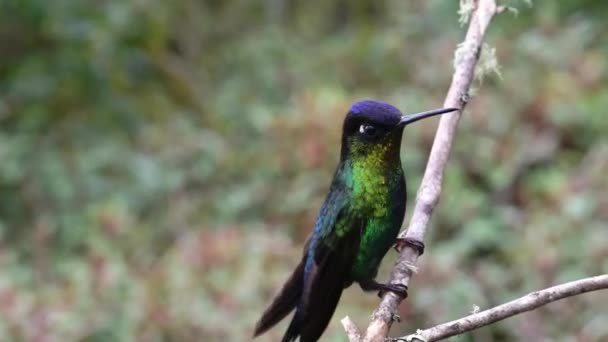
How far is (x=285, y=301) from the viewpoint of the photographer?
8.21 feet

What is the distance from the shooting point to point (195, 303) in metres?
4.82

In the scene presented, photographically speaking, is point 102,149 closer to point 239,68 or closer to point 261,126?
point 261,126

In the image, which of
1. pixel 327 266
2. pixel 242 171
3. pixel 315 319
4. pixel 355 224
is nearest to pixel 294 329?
pixel 315 319

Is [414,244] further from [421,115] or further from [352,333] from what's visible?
[352,333]

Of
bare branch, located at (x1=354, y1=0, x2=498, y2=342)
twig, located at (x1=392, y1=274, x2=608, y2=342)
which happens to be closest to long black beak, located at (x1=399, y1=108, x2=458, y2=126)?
bare branch, located at (x1=354, y1=0, x2=498, y2=342)

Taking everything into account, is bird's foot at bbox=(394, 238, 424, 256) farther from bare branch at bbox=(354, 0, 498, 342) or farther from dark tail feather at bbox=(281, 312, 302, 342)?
dark tail feather at bbox=(281, 312, 302, 342)

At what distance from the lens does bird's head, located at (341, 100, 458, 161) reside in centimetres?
243

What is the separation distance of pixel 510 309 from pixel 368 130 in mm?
806

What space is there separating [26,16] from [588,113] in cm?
403

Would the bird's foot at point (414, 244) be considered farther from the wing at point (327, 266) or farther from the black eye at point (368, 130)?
the black eye at point (368, 130)

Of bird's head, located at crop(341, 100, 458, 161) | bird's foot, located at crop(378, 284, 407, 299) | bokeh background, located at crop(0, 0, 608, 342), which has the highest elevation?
bokeh background, located at crop(0, 0, 608, 342)

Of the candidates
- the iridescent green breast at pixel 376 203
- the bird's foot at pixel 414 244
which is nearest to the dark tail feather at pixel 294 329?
the iridescent green breast at pixel 376 203

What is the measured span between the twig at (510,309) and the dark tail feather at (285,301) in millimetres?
710

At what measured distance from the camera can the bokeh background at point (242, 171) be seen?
15.6 feet
